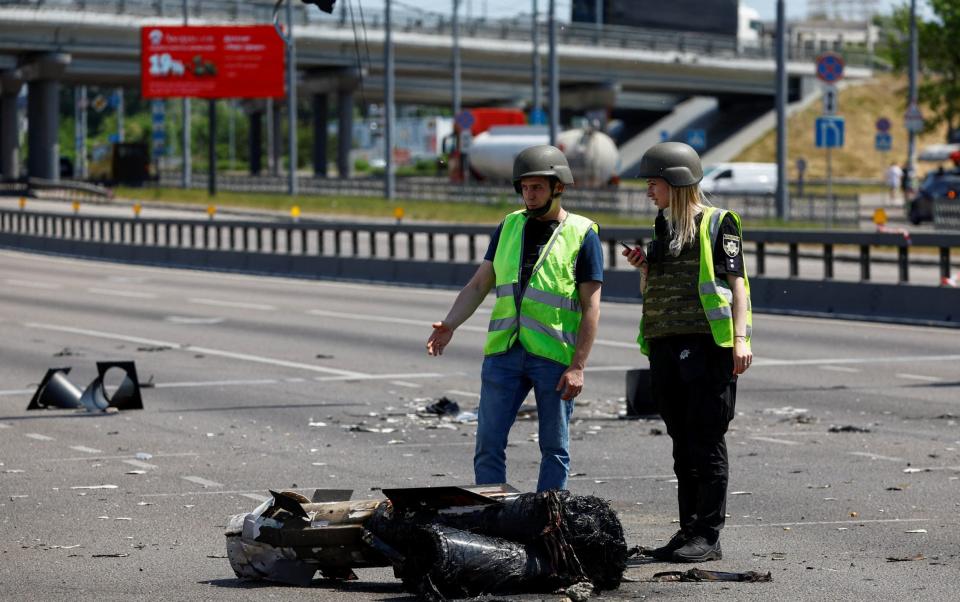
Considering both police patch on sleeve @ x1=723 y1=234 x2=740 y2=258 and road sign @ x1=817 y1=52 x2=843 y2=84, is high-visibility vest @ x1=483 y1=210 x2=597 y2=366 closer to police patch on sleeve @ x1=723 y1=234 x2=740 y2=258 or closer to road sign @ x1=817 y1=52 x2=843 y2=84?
police patch on sleeve @ x1=723 y1=234 x2=740 y2=258

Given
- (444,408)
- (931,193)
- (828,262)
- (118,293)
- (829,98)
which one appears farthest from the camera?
(931,193)

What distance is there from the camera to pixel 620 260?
1286 inches

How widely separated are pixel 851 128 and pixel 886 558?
10070 cm

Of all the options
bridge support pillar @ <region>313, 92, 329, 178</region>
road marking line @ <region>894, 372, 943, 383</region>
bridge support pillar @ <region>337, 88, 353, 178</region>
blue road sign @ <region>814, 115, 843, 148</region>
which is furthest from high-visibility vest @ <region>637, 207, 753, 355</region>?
bridge support pillar @ <region>313, 92, 329, 178</region>

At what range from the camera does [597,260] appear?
7.82 metres

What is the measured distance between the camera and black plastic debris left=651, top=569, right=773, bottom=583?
757 cm

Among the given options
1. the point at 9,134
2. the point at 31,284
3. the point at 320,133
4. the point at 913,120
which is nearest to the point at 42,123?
the point at 9,134

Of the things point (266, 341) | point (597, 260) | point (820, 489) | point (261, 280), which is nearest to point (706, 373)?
point (597, 260)

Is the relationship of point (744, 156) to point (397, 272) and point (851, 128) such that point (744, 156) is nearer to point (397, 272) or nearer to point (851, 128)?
point (851, 128)

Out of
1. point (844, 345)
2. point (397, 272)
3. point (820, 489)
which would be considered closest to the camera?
point (820, 489)

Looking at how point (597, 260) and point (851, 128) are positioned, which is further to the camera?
point (851, 128)

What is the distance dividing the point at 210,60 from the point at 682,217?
71.1 metres

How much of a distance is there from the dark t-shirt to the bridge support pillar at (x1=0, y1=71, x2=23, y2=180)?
90.9 meters

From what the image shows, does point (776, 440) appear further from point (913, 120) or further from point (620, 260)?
point (913, 120)
